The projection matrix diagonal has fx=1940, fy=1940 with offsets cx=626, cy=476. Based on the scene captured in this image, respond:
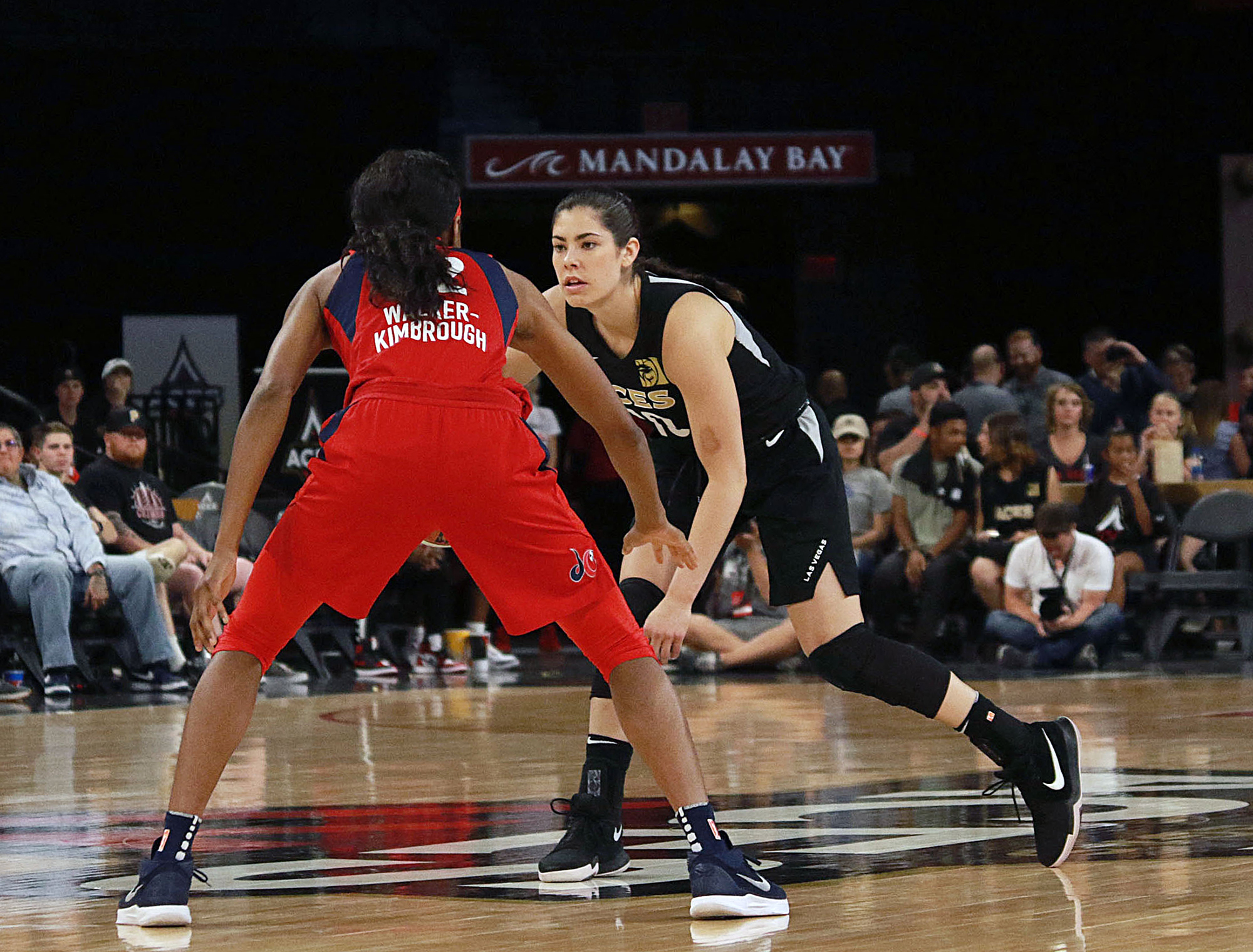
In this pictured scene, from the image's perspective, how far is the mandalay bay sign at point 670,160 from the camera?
16047mm

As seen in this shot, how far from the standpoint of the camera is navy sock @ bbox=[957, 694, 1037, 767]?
4.28 m

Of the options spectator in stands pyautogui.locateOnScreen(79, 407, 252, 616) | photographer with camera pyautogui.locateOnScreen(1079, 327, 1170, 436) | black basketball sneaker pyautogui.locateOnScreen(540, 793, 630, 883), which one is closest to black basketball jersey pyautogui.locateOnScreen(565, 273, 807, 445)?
black basketball sneaker pyautogui.locateOnScreen(540, 793, 630, 883)

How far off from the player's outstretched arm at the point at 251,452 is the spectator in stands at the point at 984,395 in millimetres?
8231

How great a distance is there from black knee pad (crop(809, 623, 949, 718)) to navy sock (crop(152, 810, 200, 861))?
1.46 m

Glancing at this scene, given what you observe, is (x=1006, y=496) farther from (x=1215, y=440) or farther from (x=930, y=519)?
(x=1215, y=440)

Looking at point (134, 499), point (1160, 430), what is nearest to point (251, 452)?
point (134, 499)

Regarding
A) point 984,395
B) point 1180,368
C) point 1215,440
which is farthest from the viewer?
point 1180,368

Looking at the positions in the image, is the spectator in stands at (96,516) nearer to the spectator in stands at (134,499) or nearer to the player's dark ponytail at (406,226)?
the spectator in stands at (134,499)

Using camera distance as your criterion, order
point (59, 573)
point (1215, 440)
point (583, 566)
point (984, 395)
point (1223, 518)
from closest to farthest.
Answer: point (583, 566) < point (59, 573) < point (1223, 518) < point (984, 395) < point (1215, 440)

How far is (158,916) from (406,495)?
846 mm

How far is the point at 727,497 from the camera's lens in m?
Answer: 4.05

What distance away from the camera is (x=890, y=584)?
11.0 m

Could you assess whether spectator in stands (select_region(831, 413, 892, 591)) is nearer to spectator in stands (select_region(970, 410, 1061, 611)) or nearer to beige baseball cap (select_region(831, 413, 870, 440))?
beige baseball cap (select_region(831, 413, 870, 440))

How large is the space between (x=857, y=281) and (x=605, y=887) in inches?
557
